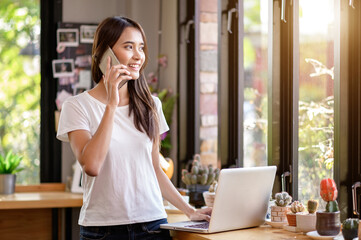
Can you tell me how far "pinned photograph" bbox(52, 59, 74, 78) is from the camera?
453 centimetres

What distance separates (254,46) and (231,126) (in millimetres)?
524

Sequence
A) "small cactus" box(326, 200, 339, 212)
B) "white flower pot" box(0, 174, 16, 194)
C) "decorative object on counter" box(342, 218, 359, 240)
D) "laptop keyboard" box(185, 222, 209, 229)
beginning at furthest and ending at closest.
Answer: "white flower pot" box(0, 174, 16, 194) → "laptop keyboard" box(185, 222, 209, 229) → "small cactus" box(326, 200, 339, 212) → "decorative object on counter" box(342, 218, 359, 240)

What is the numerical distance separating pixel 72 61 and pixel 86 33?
228 millimetres

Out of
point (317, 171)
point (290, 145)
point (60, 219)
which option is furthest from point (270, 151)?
point (60, 219)

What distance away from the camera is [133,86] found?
2.29 metres

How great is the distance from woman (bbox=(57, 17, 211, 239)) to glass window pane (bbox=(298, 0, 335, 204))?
2.69ft

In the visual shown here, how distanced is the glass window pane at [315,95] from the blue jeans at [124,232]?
2.94 feet

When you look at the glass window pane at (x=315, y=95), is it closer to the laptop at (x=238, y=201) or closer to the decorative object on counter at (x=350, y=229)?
the laptop at (x=238, y=201)

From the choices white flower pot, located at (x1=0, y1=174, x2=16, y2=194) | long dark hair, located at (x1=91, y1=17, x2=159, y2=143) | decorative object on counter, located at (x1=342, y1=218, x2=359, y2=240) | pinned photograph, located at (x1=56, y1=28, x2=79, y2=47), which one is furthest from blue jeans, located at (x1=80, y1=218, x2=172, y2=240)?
pinned photograph, located at (x1=56, y1=28, x2=79, y2=47)

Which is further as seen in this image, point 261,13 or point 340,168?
point 261,13

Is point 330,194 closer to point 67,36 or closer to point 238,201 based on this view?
point 238,201

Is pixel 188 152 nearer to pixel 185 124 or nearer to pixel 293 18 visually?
pixel 185 124

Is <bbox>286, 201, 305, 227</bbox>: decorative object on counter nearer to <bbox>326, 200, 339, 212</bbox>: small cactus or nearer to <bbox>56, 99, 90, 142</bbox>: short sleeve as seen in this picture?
<bbox>326, 200, 339, 212</bbox>: small cactus

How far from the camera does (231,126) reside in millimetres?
3658
